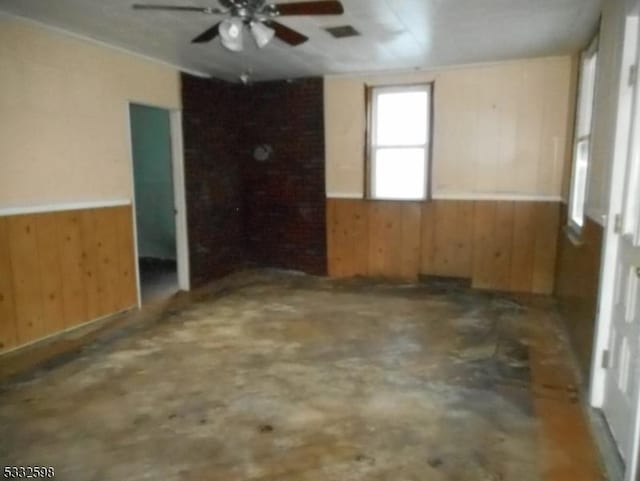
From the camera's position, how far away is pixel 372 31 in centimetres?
375

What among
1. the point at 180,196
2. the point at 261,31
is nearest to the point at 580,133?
the point at 261,31

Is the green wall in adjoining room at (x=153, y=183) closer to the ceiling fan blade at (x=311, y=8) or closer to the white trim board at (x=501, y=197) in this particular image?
the white trim board at (x=501, y=197)

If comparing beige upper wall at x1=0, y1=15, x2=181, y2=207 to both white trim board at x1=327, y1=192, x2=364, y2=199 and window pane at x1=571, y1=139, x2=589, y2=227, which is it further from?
window pane at x1=571, y1=139, x2=589, y2=227

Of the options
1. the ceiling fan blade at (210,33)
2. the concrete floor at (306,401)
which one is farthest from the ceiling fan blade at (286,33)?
the concrete floor at (306,401)

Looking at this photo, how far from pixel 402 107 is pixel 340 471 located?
171 inches

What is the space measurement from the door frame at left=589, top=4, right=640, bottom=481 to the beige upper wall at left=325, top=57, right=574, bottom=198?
2.49m

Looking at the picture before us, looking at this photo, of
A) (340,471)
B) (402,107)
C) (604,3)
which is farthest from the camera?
(402,107)

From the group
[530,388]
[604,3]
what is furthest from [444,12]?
[530,388]

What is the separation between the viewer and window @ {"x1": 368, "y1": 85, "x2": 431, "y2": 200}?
5.32 metres

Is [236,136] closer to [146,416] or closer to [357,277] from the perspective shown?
[357,277]

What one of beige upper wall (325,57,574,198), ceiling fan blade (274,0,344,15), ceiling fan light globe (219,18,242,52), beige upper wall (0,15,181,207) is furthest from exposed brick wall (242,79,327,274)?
ceiling fan blade (274,0,344,15)

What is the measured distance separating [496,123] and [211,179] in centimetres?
342

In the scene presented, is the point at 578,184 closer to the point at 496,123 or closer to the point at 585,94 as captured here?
the point at 585,94

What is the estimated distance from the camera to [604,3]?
305cm
